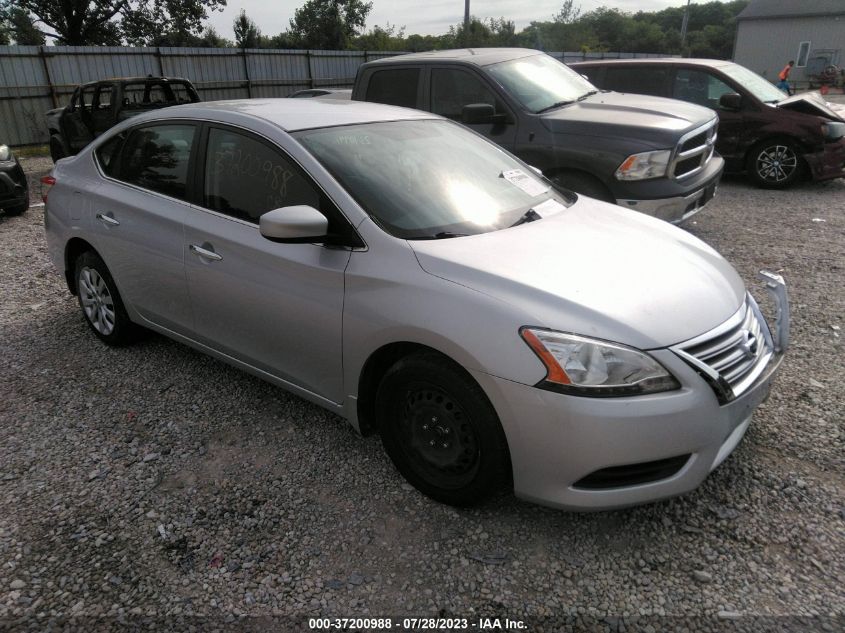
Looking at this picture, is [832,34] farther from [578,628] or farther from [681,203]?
[578,628]

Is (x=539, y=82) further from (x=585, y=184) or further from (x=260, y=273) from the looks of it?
(x=260, y=273)

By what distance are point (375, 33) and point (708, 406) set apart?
49.7m

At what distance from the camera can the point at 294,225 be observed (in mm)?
2682

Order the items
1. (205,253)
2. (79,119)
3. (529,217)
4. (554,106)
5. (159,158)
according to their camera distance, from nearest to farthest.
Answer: (529,217)
(205,253)
(159,158)
(554,106)
(79,119)

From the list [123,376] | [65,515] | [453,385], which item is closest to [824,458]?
[453,385]

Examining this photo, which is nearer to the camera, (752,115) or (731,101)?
(731,101)

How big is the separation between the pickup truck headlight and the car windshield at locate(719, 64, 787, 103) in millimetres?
794

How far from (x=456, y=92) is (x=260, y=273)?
14.1 ft

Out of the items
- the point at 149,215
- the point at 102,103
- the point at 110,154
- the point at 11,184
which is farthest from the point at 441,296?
the point at 102,103

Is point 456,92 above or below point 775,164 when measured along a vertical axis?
above

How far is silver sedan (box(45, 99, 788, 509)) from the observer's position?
7.51 ft

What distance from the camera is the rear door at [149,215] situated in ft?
11.7

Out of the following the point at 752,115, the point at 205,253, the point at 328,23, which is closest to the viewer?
the point at 205,253

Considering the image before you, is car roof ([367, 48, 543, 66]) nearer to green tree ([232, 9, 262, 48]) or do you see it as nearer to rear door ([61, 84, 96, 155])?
rear door ([61, 84, 96, 155])
